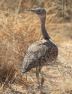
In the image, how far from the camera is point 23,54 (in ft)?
24.8

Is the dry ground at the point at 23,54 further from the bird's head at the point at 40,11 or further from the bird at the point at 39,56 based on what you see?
the bird's head at the point at 40,11

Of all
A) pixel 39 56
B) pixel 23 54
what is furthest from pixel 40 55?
pixel 23 54

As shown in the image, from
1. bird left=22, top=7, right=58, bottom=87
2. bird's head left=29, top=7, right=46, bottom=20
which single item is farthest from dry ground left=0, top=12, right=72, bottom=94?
bird's head left=29, top=7, right=46, bottom=20

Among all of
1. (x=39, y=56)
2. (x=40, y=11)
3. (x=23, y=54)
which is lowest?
(x=23, y=54)

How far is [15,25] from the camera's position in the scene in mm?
7785

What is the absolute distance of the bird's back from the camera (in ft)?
21.2

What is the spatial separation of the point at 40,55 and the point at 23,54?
3.26 feet

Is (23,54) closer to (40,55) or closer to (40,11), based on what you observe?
(40,11)

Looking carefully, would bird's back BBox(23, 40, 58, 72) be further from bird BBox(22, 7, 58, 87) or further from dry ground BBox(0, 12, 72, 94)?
dry ground BBox(0, 12, 72, 94)

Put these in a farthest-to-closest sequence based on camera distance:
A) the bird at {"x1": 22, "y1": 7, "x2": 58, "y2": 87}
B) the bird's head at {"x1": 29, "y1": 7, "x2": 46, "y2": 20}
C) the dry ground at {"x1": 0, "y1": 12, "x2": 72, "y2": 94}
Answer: the bird's head at {"x1": 29, "y1": 7, "x2": 46, "y2": 20}
the dry ground at {"x1": 0, "y1": 12, "x2": 72, "y2": 94}
the bird at {"x1": 22, "y1": 7, "x2": 58, "y2": 87}

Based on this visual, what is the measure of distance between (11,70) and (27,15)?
→ 1.65 meters

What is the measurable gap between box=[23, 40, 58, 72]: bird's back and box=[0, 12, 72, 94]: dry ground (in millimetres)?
364

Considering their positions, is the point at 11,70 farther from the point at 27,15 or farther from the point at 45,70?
the point at 27,15

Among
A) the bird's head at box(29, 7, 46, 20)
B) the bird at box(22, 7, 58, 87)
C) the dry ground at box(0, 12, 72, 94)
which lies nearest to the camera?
the bird at box(22, 7, 58, 87)
